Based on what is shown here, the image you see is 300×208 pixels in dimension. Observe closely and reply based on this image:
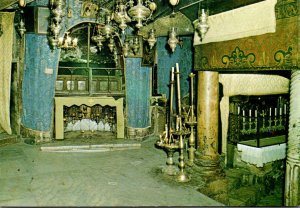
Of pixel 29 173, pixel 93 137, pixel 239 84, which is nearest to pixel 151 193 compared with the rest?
pixel 29 173

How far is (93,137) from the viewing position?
38.9 feet

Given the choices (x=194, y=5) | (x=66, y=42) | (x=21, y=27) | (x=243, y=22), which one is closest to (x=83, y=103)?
(x=66, y=42)

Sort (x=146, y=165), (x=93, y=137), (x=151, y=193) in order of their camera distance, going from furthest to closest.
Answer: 1. (x=93, y=137)
2. (x=146, y=165)
3. (x=151, y=193)

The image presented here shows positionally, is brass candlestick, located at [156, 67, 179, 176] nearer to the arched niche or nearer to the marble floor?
the marble floor

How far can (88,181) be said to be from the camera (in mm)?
6938

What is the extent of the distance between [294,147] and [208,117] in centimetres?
266

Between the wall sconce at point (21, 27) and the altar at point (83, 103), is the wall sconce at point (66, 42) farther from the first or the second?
the altar at point (83, 103)

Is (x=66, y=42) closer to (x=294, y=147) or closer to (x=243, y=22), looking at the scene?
(x=243, y=22)

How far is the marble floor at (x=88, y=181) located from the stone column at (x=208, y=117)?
1.21 m

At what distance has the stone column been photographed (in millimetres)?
7609

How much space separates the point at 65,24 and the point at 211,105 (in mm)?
6923

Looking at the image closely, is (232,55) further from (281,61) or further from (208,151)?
(208,151)

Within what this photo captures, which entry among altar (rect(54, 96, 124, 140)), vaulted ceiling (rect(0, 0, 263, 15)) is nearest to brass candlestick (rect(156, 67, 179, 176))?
vaulted ceiling (rect(0, 0, 263, 15))

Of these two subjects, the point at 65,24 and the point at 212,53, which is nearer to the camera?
the point at 212,53
